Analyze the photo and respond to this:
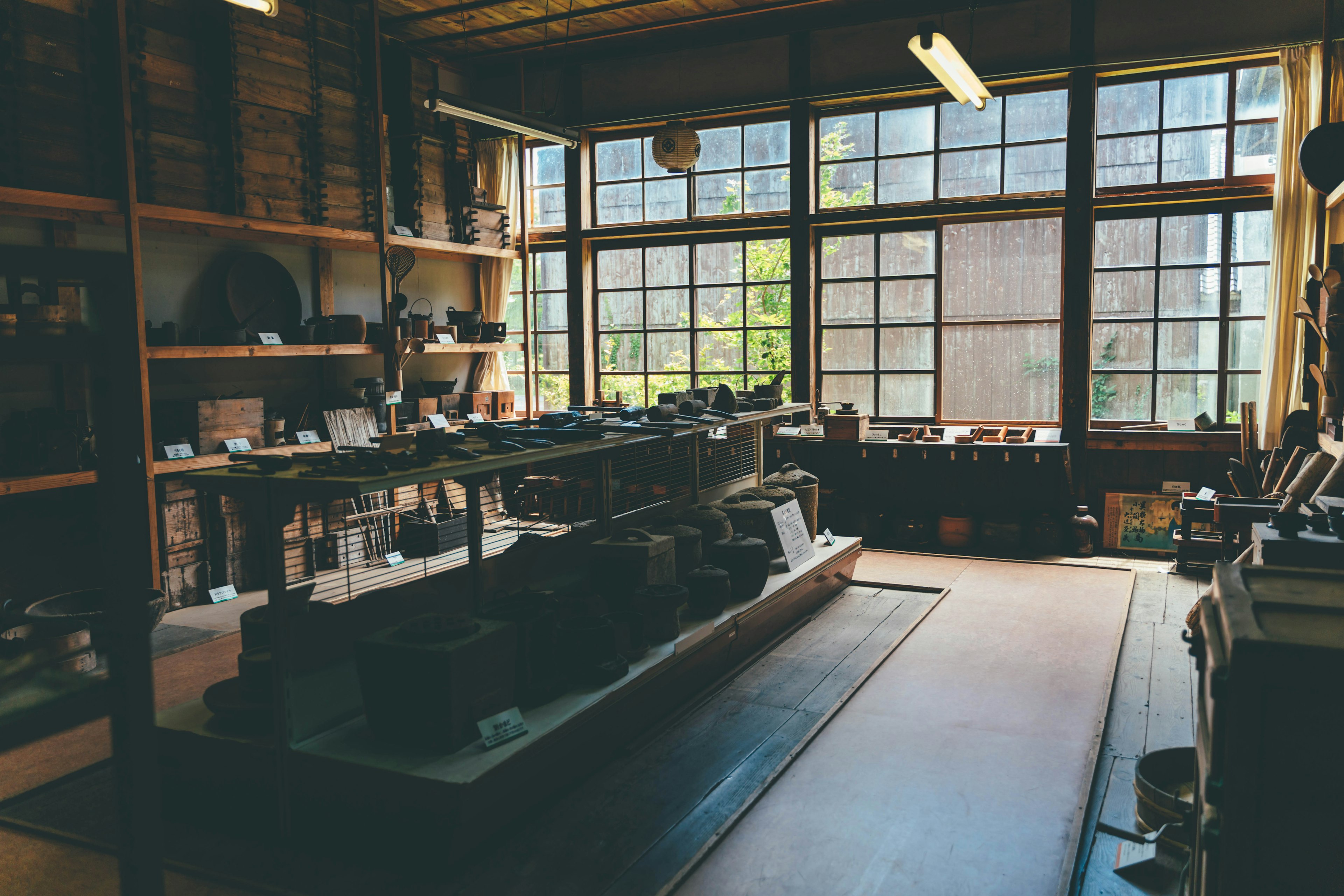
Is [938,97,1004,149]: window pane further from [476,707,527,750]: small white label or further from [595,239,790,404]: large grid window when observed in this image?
[476,707,527,750]: small white label

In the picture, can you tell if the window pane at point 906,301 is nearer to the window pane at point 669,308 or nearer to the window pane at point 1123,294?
the window pane at point 1123,294

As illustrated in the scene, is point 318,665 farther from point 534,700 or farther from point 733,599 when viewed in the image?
point 733,599

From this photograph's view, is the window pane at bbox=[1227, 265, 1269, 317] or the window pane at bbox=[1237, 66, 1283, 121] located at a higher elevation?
the window pane at bbox=[1237, 66, 1283, 121]

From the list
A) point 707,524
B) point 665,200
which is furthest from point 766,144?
point 707,524

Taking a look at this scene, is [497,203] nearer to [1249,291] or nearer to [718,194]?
[718,194]

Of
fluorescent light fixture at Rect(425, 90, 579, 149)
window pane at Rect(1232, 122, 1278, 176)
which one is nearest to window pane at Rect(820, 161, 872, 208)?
fluorescent light fixture at Rect(425, 90, 579, 149)

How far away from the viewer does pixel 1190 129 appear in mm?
6617

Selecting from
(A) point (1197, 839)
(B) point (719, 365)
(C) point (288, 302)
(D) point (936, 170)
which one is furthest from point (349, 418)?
(A) point (1197, 839)

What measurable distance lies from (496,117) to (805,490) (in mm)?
3199

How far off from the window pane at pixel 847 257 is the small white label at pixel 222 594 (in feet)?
16.9

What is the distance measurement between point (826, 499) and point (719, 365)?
1.58m

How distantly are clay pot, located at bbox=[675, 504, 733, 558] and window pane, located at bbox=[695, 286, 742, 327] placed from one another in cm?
339

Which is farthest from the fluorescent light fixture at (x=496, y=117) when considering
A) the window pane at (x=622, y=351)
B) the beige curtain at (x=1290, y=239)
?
the beige curtain at (x=1290, y=239)

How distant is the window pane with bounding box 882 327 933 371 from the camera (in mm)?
7531
